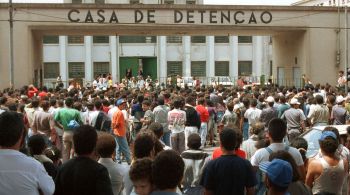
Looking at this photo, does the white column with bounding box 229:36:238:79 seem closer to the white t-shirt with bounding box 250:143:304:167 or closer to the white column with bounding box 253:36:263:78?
the white column with bounding box 253:36:263:78

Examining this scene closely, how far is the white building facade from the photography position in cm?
5825

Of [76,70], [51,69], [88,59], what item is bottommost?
[76,70]

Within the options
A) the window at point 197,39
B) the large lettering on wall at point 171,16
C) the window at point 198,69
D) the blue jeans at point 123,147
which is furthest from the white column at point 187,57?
the blue jeans at point 123,147

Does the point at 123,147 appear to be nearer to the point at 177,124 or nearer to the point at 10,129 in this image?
the point at 177,124

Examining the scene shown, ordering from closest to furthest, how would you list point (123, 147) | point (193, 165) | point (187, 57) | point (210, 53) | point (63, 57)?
point (193, 165) < point (123, 147) < point (63, 57) < point (187, 57) < point (210, 53)

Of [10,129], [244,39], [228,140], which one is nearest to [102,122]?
[228,140]

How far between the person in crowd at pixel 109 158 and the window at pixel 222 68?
55.3 meters

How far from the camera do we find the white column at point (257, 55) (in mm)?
61625

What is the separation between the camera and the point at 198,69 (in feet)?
201

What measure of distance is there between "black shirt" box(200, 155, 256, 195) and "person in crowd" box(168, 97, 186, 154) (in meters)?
7.65

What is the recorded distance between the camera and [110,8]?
3041cm

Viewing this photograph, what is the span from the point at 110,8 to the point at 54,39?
2946 centimetres

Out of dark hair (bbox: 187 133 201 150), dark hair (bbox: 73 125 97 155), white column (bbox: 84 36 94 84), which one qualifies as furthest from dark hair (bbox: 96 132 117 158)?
white column (bbox: 84 36 94 84)

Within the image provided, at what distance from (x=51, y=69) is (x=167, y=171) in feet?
180
